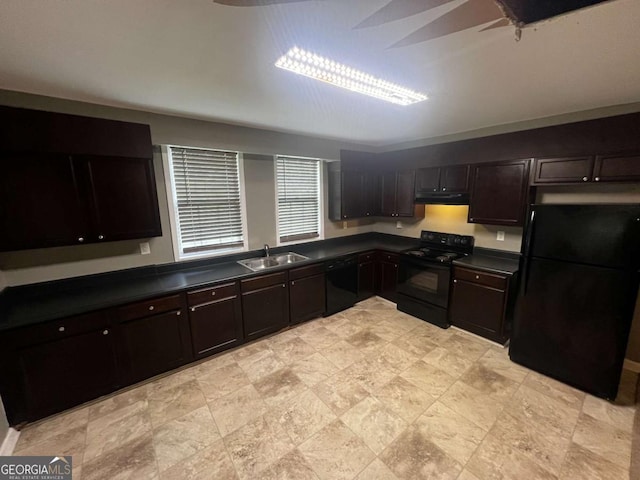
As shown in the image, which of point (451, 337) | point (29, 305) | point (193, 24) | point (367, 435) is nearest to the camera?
point (193, 24)

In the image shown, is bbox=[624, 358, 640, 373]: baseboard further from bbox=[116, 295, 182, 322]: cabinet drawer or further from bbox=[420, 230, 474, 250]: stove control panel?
bbox=[116, 295, 182, 322]: cabinet drawer

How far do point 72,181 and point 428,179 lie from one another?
396cm

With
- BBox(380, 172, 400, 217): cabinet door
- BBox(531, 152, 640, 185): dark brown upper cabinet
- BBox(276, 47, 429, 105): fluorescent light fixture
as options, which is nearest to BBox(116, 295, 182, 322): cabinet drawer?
BBox(276, 47, 429, 105): fluorescent light fixture

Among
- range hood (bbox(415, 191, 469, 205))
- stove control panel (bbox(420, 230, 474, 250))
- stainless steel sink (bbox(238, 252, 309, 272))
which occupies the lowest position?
stainless steel sink (bbox(238, 252, 309, 272))

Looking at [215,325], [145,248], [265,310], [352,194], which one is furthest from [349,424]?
[352,194]

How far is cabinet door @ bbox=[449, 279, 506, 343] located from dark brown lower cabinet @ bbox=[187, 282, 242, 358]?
2.65 metres

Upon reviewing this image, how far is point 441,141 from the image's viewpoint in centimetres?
359

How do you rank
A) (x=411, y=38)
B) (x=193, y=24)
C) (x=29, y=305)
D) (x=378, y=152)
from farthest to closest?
(x=378, y=152) → (x=29, y=305) → (x=411, y=38) → (x=193, y=24)

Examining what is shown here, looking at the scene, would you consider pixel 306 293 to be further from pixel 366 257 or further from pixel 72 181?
pixel 72 181

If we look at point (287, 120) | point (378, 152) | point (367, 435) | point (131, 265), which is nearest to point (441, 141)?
point (378, 152)

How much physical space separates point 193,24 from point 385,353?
310cm

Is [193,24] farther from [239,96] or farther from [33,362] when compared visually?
[33,362]

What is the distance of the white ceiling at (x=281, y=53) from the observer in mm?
1119

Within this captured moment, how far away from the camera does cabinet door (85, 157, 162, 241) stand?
2205 mm
